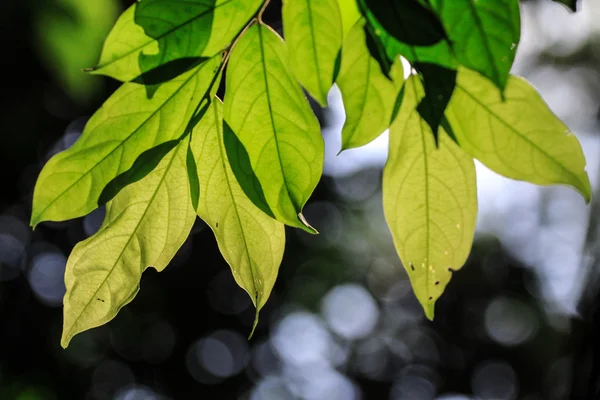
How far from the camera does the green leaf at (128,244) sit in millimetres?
611

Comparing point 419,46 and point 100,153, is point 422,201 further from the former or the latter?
point 100,153

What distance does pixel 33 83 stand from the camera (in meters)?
4.33

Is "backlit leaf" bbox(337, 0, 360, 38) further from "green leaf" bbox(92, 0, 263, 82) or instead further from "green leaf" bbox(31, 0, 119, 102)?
"green leaf" bbox(31, 0, 119, 102)

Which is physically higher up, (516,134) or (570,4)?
(570,4)

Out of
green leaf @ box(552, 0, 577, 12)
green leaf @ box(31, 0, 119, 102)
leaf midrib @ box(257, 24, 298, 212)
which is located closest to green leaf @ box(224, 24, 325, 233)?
leaf midrib @ box(257, 24, 298, 212)

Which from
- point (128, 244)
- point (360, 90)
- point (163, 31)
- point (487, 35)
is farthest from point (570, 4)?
point (128, 244)

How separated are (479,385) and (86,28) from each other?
722 centimetres

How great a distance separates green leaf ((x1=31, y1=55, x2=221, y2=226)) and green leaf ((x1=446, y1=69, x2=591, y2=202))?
28 centimetres

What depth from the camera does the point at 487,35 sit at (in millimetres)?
469

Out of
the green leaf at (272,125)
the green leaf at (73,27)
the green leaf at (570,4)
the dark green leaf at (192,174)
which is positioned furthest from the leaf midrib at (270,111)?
the green leaf at (73,27)

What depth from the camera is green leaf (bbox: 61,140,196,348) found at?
611mm

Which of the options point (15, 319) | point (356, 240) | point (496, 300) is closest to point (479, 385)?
point (496, 300)

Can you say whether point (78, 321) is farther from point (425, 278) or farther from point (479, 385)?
point (479, 385)

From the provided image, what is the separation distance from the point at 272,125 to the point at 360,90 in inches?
3.4
